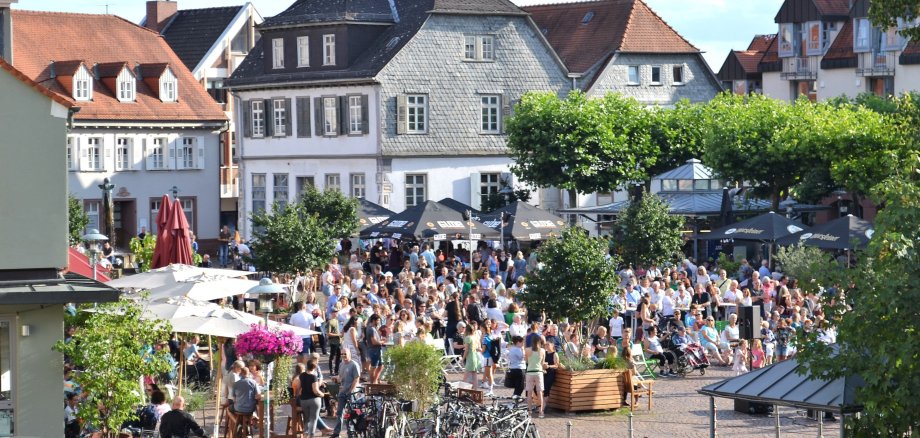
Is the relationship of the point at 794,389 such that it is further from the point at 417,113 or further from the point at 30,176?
the point at 417,113

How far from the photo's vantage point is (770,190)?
174 ft

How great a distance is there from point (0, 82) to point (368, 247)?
3357 centimetres

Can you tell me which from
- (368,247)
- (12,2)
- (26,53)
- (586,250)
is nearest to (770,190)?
(368,247)

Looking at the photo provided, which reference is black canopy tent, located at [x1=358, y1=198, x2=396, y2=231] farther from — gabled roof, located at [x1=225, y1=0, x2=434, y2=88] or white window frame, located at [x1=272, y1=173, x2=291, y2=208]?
white window frame, located at [x1=272, y1=173, x2=291, y2=208]

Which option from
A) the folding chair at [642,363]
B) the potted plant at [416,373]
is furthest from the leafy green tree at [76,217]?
the potted plant at [416,373]

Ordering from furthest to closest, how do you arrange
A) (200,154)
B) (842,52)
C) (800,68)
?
(800,68) → (842,52) → (200,154)

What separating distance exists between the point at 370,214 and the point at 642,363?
73.1ft

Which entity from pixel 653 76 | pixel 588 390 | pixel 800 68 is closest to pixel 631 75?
pixel 653 76

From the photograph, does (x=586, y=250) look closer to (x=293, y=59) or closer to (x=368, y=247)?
(x=368, y=247)

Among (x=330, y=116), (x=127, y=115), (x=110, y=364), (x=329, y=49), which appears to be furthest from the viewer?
(x=127, y=115)

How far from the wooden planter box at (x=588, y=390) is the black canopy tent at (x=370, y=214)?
75.7 feet

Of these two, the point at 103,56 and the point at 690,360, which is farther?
the point at 103,56

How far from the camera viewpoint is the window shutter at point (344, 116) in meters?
61.6

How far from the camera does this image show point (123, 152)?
66.5m
